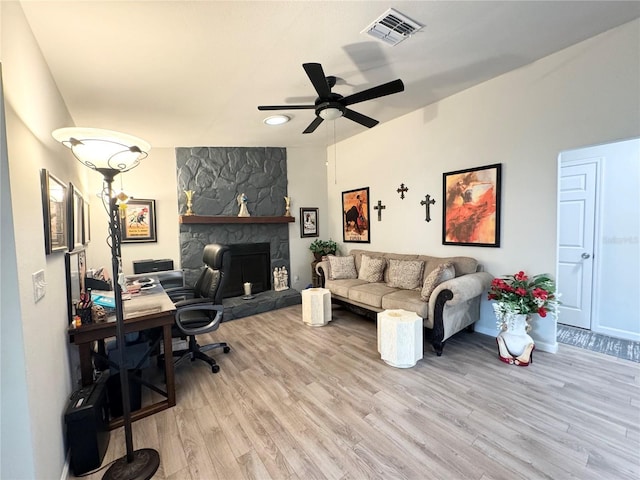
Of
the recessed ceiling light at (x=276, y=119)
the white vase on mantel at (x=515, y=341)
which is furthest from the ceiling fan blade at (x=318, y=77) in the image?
the white vase on mantel at (x=515, y=341)

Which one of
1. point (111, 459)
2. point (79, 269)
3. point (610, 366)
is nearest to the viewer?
point (111, 459)

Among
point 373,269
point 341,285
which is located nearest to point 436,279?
point 373,269

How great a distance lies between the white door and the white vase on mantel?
131cm

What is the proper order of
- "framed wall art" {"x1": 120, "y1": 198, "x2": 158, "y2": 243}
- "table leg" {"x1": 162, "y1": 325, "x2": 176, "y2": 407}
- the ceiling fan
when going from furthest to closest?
"framed wall art" {"x1": 120, "y1": 198, "x2": 158, "y2": 243} < the ceiling fan < "table leg" {"x1": 162, "y1": 325, "x2": 176, "y2": 407}

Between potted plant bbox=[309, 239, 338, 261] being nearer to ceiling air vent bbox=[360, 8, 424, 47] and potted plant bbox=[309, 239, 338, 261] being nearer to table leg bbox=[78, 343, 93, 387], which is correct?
ceiling air vent bbox=[360, 8, 424, 47]

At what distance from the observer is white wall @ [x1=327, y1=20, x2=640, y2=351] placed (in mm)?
2338

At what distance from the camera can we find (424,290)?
9.75 feet

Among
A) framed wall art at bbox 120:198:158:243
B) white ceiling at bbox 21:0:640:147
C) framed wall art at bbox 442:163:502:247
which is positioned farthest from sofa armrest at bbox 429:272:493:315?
framed wall art at bbox 120:198:158:243

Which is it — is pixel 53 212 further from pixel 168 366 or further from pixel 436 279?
pixel 436 279

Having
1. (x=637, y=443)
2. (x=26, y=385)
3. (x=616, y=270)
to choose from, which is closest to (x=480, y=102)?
(x=616, y=270)

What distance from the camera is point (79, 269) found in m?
2.33

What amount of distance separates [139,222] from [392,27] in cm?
414

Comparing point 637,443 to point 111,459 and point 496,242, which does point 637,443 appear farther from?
point 111,459

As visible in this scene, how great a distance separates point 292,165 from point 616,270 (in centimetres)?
466
